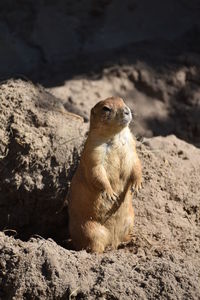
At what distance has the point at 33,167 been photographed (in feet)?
21.1

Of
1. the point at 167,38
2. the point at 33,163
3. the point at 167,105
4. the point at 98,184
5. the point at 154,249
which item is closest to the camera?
the point at 98,184

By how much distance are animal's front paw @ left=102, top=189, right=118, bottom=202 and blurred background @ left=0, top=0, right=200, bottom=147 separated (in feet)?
7.67

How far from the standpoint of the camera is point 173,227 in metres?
6.29

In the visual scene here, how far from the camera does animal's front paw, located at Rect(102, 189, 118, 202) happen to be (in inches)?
217

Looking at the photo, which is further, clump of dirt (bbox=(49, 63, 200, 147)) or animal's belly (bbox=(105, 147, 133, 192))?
clump of dirt (bbox=(49, 63, 200, 147))

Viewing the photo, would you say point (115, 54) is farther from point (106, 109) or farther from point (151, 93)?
point (106, 109)

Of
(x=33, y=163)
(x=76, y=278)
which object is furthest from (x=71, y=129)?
(x=76, y=278)

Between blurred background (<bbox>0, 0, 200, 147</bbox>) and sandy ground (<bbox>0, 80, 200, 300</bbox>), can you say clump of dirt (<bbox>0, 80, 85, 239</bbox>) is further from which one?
blurred background (<bbox>0, 0, 200, 147</bbox>)

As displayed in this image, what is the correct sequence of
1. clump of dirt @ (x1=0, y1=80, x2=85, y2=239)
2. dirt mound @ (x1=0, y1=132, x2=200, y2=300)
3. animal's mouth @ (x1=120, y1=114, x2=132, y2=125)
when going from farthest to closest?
1. clump of dirt @ (x1=0, y1=80, x2=85, y2=239)
2. animal's mouth @ (x1=120, y1=114, x2=132, y2=125)
3. dirt mound @ (x1=0, y1=132, x2=200, y2=300)

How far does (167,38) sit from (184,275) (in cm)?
554

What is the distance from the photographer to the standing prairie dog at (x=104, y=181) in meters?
5.50

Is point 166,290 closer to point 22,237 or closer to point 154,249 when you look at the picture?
point 154,249

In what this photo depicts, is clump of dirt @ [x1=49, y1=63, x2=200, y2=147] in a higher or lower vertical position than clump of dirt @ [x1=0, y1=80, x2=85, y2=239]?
higher

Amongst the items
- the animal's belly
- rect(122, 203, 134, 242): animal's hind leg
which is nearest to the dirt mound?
rect(122, 203, 134, 242): animal's hind leg
